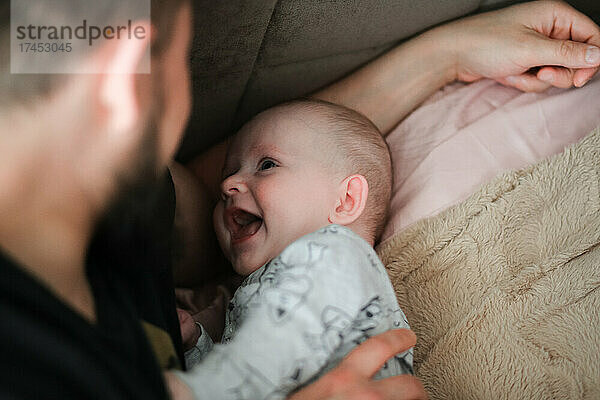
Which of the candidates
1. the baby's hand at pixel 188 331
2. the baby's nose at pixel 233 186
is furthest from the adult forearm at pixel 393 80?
the baby's hand at pixel 188 331

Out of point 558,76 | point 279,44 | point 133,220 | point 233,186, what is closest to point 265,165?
point 233,186

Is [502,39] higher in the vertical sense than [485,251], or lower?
higher

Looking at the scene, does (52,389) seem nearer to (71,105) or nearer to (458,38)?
(71,105)

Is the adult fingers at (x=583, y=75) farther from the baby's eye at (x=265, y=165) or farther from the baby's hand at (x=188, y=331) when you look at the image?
the baby's hand at (x=188, y=331)

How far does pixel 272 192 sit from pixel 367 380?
1.11ft

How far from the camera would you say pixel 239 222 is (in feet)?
2.99

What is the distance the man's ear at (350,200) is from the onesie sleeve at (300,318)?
0.12 metres

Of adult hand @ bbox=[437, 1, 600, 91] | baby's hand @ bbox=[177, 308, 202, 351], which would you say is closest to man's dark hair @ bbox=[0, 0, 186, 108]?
baby's hand @ bbox=[177, 308, 202, 351]

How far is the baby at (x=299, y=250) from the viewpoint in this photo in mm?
594

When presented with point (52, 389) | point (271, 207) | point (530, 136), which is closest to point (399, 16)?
point (530, 136)

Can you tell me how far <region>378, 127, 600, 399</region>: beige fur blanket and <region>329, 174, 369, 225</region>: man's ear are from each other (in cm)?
8

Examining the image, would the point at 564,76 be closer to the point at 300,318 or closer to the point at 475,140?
the point at 475,140

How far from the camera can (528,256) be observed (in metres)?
0.84

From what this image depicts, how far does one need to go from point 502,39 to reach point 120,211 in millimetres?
738
